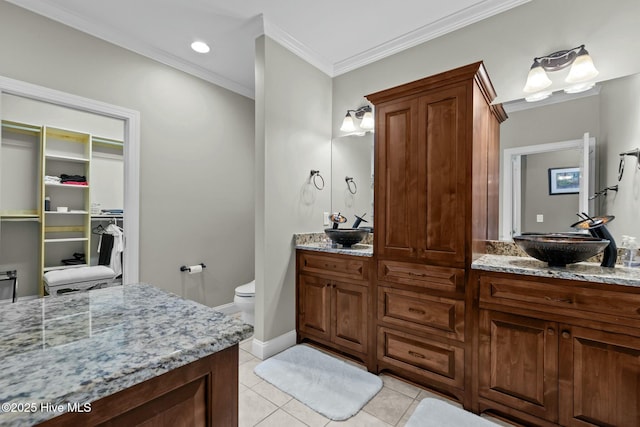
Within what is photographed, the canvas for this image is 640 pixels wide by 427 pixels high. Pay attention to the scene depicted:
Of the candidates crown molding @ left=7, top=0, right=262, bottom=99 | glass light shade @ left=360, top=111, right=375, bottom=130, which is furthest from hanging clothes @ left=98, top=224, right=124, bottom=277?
glass light shade @ left=360, top=111, right=375, bottom=130

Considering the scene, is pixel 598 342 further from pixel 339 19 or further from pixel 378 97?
pixel 339 19

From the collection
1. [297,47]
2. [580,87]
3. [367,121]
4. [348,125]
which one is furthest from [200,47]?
[580,87]

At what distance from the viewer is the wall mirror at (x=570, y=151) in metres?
1.84

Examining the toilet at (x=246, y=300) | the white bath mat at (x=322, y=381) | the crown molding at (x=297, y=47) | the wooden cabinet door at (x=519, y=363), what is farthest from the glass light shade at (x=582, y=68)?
the toilet at (x=246, y=300)

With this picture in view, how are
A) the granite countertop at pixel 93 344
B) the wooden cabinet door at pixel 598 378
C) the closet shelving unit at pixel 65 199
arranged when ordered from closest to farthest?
1. the granite countertop at pixel 93 344
2. the wooden cabinet door at pixel 598 378
3. the closet shelving unit at pixel 65 199

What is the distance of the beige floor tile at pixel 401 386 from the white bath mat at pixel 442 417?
13 cm

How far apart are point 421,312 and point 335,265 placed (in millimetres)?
796

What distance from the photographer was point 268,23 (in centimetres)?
247

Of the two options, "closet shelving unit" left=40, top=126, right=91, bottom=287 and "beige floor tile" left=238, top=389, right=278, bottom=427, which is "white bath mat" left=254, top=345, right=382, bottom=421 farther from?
"closet shelving unit" left=40, top=126, right=91, bottom=287

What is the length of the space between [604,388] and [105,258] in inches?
212

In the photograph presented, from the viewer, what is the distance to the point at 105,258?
13.9ft

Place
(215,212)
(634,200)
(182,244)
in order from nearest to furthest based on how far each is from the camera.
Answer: (634,200) < (182,244) < (215,212)

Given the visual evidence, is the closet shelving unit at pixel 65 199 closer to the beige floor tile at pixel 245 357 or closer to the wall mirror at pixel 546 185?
the beige floor tile at pixel 245 357

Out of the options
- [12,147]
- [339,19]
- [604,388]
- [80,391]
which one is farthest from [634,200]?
[12,147]
